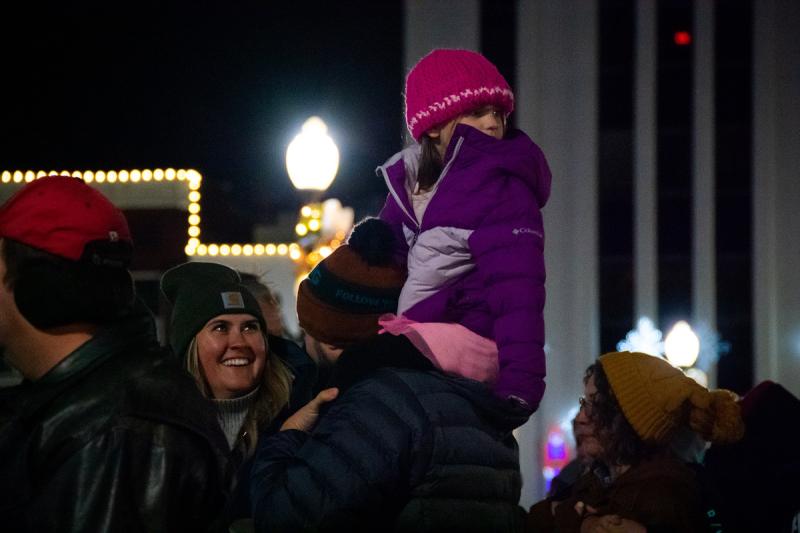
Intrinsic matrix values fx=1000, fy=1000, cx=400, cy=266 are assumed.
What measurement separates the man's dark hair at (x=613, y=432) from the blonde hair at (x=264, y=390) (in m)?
1.31

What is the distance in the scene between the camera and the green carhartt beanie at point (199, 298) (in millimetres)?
4289

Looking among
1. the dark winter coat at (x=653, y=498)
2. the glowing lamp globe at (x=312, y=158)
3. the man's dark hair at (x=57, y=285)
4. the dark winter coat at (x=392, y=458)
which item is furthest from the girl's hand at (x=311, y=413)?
the glowing lamp globe at (x=312, y=158)

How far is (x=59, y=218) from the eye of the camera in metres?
2.54

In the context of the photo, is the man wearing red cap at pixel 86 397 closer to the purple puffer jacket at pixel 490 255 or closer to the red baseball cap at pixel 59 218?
the red baseball cap at pixel 59 218

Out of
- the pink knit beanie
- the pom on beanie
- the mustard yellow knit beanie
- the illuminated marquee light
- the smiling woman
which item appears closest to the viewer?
the pom on beanie

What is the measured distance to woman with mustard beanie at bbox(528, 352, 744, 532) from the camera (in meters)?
3.88

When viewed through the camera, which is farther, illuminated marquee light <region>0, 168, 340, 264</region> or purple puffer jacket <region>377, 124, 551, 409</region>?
illuminated marquee light <region>0, 168, 340, 264</region>

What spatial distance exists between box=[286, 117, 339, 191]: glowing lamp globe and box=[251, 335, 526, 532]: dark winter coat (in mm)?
7096

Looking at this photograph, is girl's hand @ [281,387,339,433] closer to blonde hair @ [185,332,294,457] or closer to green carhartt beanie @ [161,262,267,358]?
blonde hair @ [185,332,294,457]

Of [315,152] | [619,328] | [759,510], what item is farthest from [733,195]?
[759,510]

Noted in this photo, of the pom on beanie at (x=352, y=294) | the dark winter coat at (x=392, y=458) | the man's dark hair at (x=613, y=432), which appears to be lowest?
the man's dark hair at (x=613, y=432)

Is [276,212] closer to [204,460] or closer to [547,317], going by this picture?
[547,317]

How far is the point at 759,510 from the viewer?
450 cm

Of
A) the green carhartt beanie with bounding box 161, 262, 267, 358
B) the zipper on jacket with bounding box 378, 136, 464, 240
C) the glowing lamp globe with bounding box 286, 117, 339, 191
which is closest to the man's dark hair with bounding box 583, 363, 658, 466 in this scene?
the zipper on jacket with bounding box 378, 136, 464, 240
